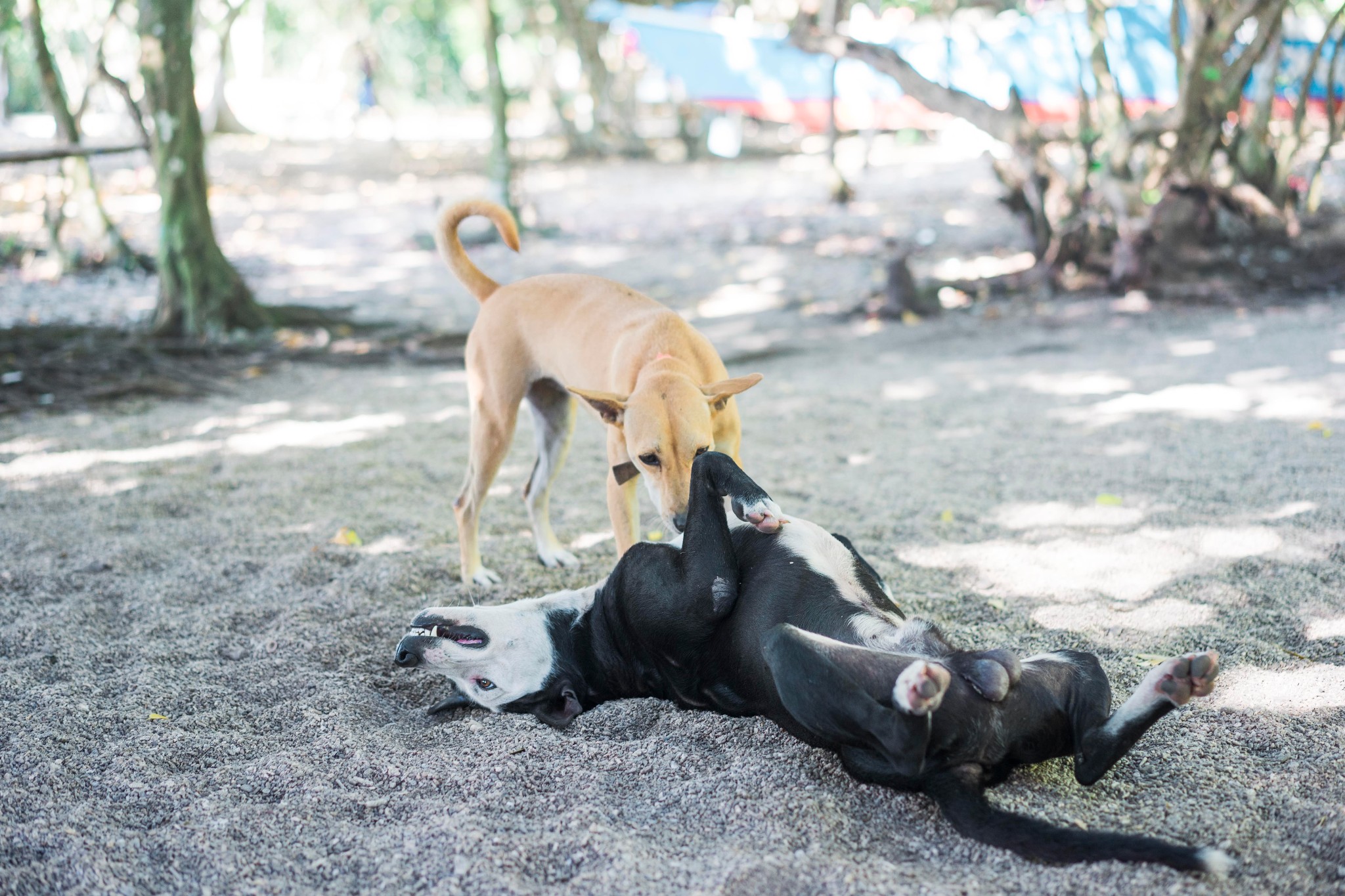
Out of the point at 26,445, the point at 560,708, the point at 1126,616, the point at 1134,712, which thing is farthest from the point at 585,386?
the point at 26,445

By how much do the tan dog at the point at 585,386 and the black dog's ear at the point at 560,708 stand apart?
647 mm

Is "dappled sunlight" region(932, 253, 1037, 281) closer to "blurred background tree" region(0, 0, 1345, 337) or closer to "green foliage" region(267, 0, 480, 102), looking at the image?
"blurred background tree" region(0, 0, 1345, 337)

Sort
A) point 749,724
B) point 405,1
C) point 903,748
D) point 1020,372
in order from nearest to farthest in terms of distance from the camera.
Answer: point 903,748
point 749,724
point 1020,372
point 405,1

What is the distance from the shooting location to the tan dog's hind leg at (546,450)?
445 cm

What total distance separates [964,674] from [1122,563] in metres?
1.77

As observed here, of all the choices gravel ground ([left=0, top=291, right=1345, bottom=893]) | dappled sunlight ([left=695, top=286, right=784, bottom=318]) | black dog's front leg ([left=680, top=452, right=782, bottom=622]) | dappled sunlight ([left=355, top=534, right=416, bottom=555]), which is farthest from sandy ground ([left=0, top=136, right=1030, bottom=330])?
black dog's front leg ([left=680, top=452, right=782, bottom=622])

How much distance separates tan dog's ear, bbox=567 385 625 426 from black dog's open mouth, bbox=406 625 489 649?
86cm

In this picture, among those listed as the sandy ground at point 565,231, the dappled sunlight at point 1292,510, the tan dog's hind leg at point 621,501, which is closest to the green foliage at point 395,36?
the sandy ground at point 565,231

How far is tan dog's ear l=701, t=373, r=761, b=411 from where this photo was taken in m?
3.68

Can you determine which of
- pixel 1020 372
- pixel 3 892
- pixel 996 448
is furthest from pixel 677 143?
pixel 3 892

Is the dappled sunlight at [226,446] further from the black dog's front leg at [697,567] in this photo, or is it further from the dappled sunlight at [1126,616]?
the dappled sunlight at [1126,616]

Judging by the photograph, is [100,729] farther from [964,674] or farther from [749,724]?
[964,674]

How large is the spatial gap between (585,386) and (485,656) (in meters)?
1.31

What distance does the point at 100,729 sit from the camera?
2.95m
